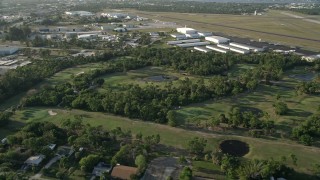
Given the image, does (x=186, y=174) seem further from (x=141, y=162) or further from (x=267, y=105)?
(x=267, y=105)

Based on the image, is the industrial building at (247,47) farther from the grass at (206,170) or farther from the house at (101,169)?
the house at (101,169)

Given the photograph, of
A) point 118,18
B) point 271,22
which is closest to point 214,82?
point 271,22

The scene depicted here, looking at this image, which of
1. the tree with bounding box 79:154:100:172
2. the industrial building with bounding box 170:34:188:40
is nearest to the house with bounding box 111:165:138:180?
the tree with bounding box 79:154:100:172

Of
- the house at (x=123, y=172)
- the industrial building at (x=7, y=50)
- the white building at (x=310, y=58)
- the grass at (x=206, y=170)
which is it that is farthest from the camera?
the industrial building at (x=7, y=50)

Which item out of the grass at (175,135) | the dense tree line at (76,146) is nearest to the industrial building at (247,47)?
the grass at (175,135)

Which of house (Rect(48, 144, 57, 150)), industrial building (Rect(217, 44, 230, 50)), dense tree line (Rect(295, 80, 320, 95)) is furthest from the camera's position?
industrial building (Rect(217, 44, 230, 50))

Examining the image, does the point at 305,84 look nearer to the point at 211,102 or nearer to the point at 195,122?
the point at 211,102

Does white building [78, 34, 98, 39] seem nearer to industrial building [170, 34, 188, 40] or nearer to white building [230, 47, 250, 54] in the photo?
industrial building [170, 34, 188, 40]
